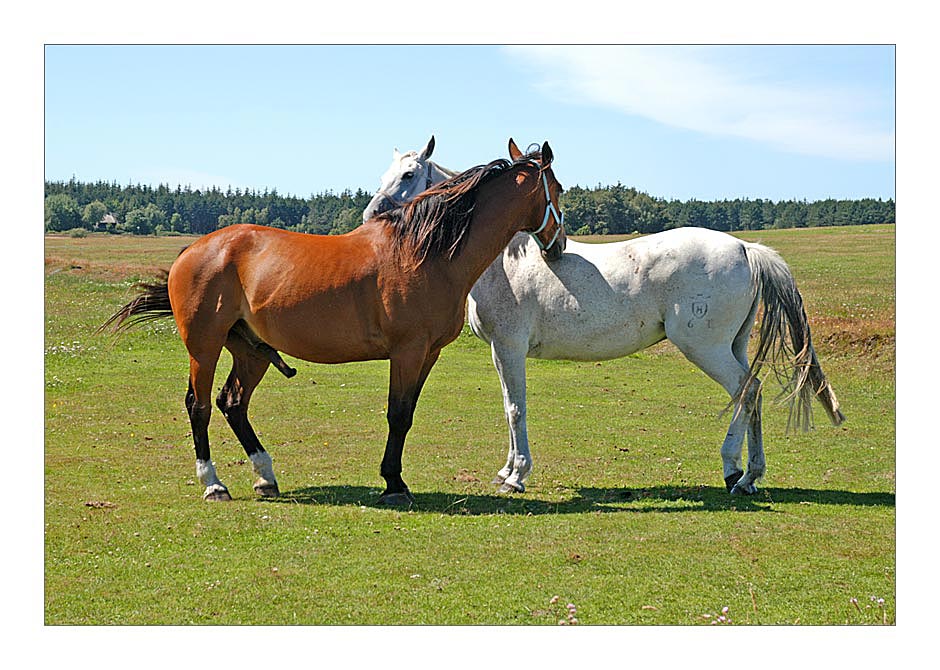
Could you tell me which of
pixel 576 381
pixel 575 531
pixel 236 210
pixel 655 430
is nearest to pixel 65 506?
pixel 575 531

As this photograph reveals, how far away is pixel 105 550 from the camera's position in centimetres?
694

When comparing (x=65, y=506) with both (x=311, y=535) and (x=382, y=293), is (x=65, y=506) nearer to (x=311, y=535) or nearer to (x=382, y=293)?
(x=311, y=535)

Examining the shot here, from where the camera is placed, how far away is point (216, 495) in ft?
28.1

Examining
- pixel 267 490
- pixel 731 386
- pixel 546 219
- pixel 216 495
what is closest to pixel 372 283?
pixel 546 219

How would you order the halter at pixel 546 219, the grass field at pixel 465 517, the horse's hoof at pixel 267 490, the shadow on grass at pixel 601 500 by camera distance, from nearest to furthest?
the grass field at pixel 465 517 → the shadow on grass at pixel 601 500 → the halter at pixel 546 219 → the horse's hoof at pixel 267 490

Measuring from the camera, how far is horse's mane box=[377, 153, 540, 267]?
8164mm

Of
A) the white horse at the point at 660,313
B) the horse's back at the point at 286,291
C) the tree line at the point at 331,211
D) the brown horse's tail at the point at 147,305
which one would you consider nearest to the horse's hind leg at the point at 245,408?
the horse's back at the point at 286,291

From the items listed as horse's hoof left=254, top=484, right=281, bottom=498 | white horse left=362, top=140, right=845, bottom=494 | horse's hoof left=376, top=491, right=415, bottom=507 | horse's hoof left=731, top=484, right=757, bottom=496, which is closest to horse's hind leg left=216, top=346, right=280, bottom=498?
horse's hoof left=254, top=484, right=281, bottom=498

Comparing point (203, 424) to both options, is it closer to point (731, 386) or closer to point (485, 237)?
point (485, 237)

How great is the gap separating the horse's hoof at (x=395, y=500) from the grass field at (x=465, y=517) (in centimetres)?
20

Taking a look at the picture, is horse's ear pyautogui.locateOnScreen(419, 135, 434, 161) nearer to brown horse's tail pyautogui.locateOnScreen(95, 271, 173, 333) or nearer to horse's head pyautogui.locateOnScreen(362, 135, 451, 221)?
horse's head pyautogui.locateOnScreen(362, 135, 451, 221)

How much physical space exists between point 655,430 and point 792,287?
15.2ft

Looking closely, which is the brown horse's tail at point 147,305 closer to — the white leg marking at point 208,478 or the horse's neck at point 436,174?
the white leg marking at point 208,478

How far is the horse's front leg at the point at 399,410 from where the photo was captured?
8.09m
